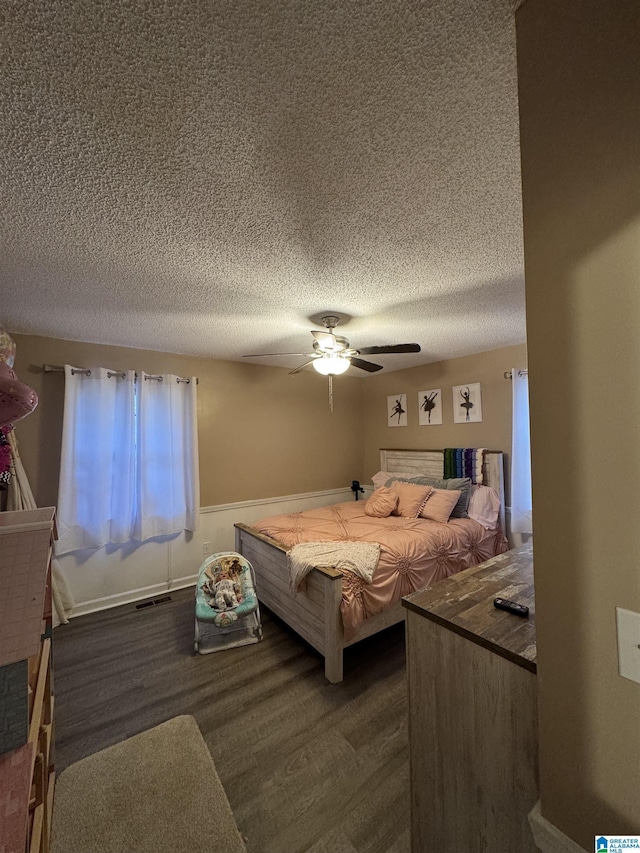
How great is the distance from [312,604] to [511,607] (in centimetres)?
149

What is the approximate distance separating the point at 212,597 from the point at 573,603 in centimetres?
257

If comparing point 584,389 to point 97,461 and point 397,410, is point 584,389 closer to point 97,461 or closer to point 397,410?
point 97,461

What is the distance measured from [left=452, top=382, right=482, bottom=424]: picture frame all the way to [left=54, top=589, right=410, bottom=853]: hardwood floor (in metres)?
2.35

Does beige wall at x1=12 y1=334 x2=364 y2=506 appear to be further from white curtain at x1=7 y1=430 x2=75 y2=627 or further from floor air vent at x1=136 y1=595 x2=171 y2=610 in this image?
floor air vent at x1=136 y1=595 x2=171 y2=610

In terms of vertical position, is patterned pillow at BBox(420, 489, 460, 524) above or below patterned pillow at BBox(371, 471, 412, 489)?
below

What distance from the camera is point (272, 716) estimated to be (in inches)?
71.6

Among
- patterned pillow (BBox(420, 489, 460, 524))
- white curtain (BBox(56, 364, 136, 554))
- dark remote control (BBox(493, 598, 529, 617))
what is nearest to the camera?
dark remote control (BBox(493, 598, 529, 617))

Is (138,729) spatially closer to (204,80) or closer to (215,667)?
(215,667)

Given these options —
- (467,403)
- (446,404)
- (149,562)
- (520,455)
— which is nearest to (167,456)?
(149,562)

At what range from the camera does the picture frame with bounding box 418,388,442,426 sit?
411 cm

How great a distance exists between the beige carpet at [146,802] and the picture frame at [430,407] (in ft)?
12.0

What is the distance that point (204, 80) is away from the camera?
83cm

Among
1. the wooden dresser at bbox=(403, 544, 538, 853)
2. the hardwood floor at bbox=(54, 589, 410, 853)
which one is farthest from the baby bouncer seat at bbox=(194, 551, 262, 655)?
the wooden dresser at bbox=(403, 544, 538, 853)

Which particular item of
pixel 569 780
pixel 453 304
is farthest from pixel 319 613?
pixel 453 304
